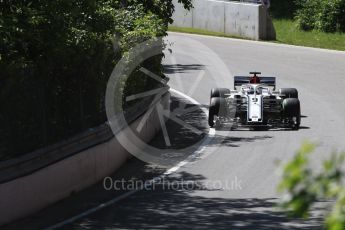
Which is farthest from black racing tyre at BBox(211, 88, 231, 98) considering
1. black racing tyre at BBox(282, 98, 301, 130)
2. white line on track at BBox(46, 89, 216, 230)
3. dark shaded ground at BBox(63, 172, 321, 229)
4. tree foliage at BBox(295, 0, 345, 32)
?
tree foliage at BBox(295, 0, 345, 32)

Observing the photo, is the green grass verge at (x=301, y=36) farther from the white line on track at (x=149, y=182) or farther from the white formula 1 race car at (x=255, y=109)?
the white line on track at (x=149, y=182)

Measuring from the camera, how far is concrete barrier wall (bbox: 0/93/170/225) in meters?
11.4

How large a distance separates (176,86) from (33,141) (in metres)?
16.1

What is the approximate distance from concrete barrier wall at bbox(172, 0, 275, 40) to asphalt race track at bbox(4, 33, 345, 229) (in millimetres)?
8841

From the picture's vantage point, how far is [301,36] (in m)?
43.2

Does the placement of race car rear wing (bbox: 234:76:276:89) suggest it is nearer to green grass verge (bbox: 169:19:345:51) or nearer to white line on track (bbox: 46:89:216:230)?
white line on track (bbox: 46:89:216:230)

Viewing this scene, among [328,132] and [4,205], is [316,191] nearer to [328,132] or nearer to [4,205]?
[4,205]

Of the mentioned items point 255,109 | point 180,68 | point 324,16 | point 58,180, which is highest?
point 324,16

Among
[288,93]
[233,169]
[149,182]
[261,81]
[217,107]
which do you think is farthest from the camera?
[288,93]

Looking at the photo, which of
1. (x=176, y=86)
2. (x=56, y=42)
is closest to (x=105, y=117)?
(x=56, y=42)

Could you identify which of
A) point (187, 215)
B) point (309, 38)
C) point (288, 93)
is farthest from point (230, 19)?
point (187, 215)

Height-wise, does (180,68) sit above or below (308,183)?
above

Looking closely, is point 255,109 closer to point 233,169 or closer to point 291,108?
point 291,108

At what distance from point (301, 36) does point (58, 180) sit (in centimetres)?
3179
